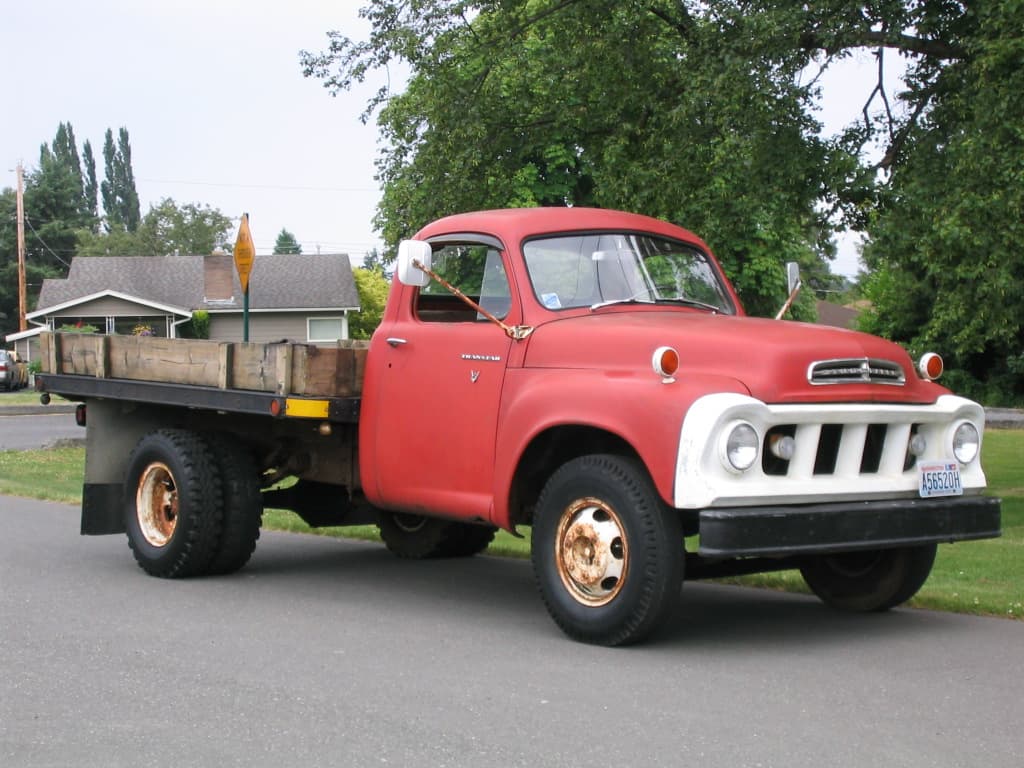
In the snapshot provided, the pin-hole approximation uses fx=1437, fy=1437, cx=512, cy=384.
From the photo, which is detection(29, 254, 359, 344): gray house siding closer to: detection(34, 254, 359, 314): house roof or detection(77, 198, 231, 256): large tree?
detection(34, 254, 359, 314): house roof

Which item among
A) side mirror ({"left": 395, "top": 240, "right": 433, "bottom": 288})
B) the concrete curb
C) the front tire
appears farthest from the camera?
the concrete curb

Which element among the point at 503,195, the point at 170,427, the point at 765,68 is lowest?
the point at 170,427

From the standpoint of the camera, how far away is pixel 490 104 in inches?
750

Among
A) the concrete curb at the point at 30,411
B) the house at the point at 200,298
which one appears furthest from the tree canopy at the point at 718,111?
the house at the point at 200,298

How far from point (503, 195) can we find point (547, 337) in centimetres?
1336

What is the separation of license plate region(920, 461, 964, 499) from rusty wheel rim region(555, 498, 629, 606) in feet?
4.97

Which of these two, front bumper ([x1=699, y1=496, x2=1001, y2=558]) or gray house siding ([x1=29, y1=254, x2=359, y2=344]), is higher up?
front bumper ([x1=699, y1=496, x2=1001, y2=558])

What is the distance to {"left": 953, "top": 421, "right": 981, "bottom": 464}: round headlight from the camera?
7.09 m

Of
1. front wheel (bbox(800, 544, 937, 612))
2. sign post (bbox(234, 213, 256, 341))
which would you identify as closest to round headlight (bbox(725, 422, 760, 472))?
front wheel (bbox(800, 544, 937, 612))

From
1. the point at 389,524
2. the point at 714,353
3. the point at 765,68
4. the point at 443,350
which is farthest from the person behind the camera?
the point at 765,68

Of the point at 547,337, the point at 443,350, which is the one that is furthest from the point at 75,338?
the point at 547,337

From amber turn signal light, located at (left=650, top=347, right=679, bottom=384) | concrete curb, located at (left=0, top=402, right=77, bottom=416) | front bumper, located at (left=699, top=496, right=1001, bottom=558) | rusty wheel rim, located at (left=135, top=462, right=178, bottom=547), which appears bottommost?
concrete curb, located at (left=0, top=402, right=77, bottom=416)

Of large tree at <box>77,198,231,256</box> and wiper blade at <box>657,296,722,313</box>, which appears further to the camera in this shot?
large tree at <box>77,198,231,256</box>

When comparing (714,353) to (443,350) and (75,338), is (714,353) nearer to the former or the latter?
(443,350)
